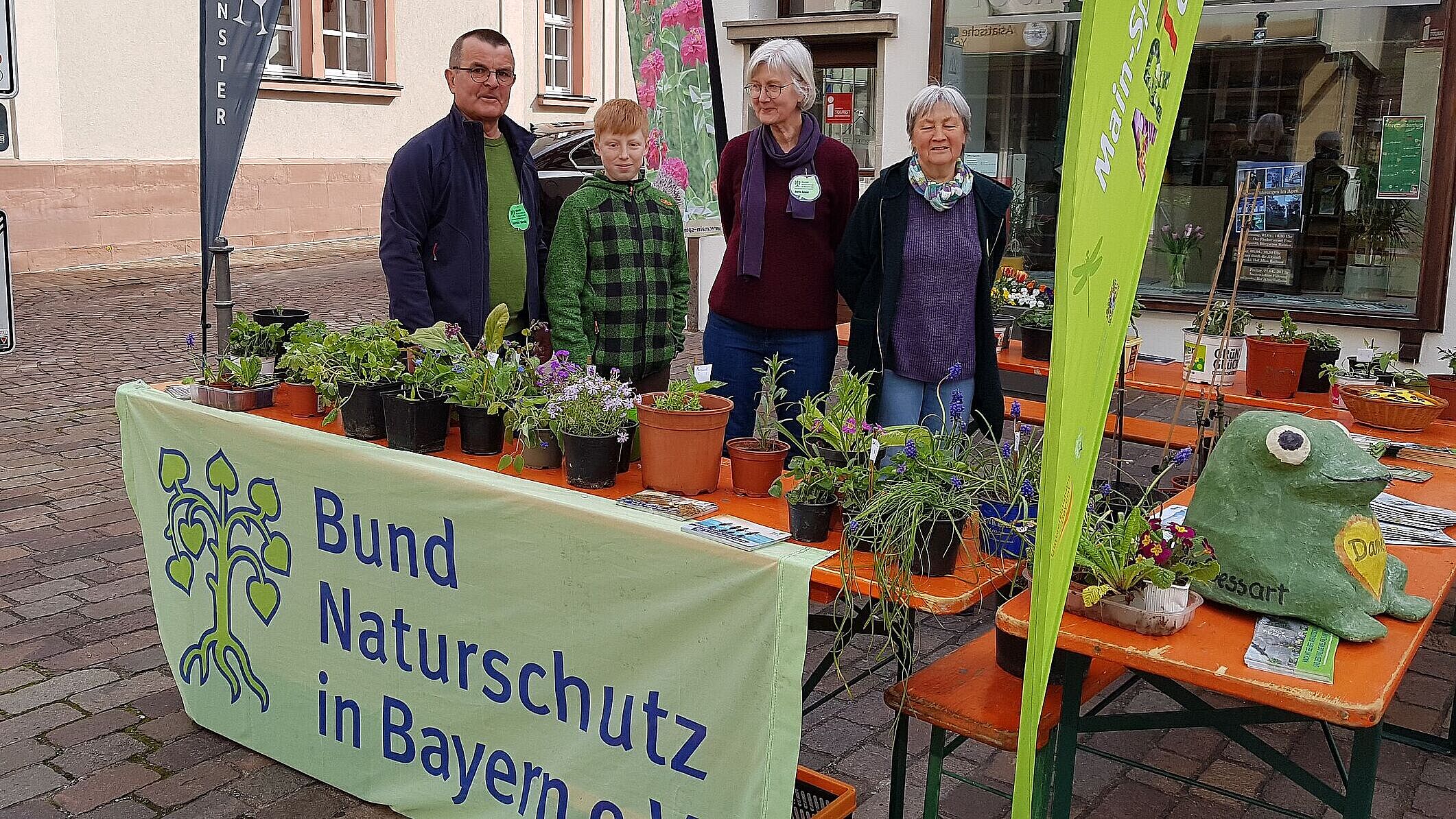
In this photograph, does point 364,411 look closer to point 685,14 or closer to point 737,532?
point 737,532

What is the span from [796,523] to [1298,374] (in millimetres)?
2825

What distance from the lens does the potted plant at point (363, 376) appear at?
317cm

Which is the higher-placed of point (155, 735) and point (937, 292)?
point (937, 292)

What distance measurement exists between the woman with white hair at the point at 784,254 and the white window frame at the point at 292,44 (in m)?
11.6

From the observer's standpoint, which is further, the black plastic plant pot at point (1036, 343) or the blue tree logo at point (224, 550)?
the black plastic plant pot at point (1036, 343)

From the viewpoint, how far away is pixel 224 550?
336cm

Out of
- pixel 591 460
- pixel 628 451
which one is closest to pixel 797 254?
pixel 628 451

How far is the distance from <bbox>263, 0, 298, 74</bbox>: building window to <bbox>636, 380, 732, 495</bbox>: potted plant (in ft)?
41.7

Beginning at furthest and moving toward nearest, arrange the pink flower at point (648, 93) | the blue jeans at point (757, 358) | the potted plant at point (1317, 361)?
the potted plant at point (1317, 361) < the pink flower at point (648, 93) < the blue jeans at point (757, 358)

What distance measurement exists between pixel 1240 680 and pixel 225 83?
3914mm

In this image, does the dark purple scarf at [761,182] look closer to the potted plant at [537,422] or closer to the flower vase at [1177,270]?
the potted plant at [537,422]

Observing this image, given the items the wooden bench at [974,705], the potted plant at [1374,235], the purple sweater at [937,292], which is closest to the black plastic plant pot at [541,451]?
the wooden bench at [974,705]

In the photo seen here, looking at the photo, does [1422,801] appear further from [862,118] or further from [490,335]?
[862,118]

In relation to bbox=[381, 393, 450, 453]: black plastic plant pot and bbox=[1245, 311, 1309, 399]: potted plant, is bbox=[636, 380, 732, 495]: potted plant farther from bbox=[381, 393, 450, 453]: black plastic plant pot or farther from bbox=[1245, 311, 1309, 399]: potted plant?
bbox=[1245, 311, 1309, 399]: potted plant
